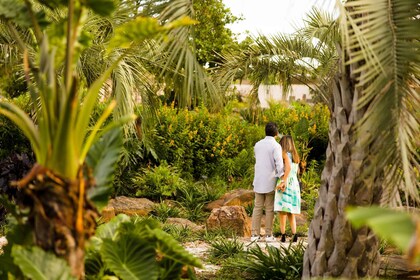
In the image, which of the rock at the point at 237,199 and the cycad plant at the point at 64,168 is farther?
the rock at the point at 237,199

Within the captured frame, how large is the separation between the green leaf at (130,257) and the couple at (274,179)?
5073 mm

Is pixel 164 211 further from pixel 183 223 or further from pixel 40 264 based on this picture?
pixel 40 264

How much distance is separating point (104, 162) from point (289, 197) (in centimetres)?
590

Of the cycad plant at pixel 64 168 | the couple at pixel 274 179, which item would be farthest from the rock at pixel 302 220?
the cycad plant at pixel 64 168

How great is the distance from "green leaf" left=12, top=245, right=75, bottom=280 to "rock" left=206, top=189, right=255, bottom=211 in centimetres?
911

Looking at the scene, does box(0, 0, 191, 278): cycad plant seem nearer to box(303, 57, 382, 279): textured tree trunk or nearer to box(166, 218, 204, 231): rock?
box(303, 57, 382, 279): textured tree trunk

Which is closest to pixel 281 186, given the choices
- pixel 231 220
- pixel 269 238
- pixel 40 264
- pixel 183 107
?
pixel 269 238

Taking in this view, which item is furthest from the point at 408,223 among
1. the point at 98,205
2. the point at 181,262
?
the point at 181,262

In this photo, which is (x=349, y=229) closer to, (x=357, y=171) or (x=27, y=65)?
(x=357, y=171)

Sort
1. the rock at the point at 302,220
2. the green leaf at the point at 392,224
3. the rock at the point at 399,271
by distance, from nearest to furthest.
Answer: the green leaf at the point at 392,224 → the rock at the point at 399,271 → the rock at the point at 302,220

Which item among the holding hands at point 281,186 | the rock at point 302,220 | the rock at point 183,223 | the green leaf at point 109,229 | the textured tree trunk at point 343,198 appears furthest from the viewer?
the rock at point 302,220

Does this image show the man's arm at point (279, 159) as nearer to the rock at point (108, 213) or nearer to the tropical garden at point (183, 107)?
the tropical garden at point (183, 107)

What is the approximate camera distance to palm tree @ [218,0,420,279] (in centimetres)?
454

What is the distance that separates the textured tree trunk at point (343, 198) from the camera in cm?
559
